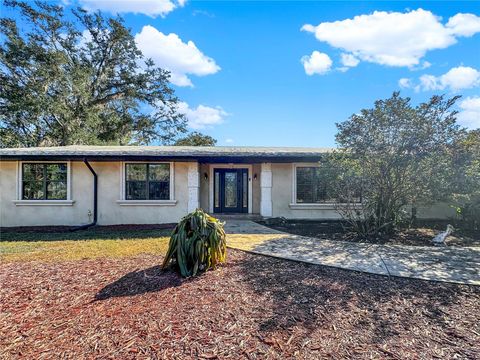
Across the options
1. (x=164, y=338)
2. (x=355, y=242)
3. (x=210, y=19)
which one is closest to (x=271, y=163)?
(x=355, y=242)

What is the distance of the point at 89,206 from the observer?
10258 millimetres

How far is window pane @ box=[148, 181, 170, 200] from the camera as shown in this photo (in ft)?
34.6

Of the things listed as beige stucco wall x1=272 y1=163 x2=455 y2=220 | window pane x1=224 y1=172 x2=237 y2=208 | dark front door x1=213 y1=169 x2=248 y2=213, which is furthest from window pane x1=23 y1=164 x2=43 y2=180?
beige stucco wall x1=272 y1=163 x2=455 y2=220

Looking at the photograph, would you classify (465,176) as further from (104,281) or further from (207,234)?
(104,281)

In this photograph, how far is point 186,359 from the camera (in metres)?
2.56

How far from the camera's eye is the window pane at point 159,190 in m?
10.5

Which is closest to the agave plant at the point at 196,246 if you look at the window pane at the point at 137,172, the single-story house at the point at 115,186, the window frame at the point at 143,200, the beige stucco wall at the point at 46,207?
the single-story house at the point at 115,186

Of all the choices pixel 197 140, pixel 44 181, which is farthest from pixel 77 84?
pixel 197 140

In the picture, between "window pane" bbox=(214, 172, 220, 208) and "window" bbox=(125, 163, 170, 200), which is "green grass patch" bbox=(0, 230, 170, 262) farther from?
"window pane" bbox=(214, 172, 220, 208)

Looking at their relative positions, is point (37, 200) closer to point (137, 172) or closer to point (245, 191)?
point (137, 172)

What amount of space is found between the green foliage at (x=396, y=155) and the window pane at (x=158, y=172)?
20.5 feet

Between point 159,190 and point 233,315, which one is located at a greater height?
point 159,190

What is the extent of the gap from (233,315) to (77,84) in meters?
21.4

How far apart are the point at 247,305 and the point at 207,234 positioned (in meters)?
1.63
